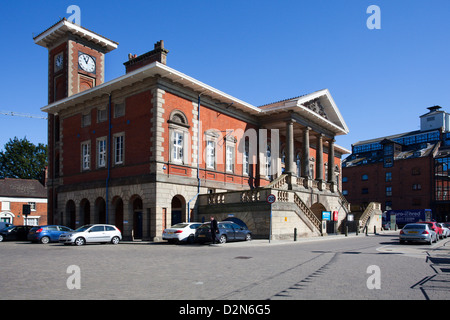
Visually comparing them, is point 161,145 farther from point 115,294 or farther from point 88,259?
point 115,294

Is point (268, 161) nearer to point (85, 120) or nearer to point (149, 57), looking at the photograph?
point (149, 57)

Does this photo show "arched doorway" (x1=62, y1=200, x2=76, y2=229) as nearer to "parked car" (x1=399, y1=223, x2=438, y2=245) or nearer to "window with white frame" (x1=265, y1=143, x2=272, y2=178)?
"window with white frame" (x1=265, y1=143, x2=272, y2=178)

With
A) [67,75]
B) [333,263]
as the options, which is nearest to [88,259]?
[333,263]

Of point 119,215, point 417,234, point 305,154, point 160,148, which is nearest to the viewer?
point 417,234

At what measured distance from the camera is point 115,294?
348 inches

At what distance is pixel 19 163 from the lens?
68.8 meters

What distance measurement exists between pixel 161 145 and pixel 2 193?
39.2 m

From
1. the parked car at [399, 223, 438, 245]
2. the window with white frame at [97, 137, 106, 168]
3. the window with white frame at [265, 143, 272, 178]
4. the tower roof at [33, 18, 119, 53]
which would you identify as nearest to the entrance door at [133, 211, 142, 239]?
the window with white frame at [97, 137, 106, 168]

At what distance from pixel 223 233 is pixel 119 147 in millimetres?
11510

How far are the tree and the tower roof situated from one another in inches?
1258

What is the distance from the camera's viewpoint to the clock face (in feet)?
131

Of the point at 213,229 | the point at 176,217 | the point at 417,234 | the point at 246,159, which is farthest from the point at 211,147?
the point at 417,234

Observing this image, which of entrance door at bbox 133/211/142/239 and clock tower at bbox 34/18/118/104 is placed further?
clock tower at bbox 34/18/118/104

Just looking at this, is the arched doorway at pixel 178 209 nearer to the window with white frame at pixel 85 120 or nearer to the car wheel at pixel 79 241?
the car wheel at pixel 79 241
